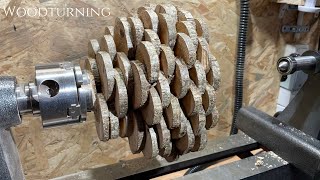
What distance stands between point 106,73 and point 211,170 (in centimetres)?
33

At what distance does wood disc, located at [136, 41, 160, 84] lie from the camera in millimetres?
526

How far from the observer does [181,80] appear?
1.77ft

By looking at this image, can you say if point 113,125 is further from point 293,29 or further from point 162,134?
point 293,29

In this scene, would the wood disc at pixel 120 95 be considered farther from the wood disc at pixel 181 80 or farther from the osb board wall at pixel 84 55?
the osb board wall at pixel 84 55

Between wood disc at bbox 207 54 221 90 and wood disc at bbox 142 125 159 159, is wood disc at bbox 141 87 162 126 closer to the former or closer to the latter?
wood disc at bbox 142 125 159 159

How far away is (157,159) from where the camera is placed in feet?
2.52

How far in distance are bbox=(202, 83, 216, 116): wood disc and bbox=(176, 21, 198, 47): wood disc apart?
0.09 meters

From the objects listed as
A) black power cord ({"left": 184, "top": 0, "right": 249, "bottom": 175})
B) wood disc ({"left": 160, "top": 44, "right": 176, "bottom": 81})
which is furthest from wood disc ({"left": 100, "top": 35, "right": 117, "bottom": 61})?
black power cord ({"left": 184, "top": 0, "right": 249, "bottom": 175})

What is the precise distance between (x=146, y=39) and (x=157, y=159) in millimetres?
343

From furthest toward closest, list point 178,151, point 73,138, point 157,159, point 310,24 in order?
point 310,24, point 73,138, point 157,159, point 178,151

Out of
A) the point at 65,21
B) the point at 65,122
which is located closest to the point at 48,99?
the point at 65,122

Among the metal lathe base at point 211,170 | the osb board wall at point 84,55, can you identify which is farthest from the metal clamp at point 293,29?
the metal lathe base at point 211,170

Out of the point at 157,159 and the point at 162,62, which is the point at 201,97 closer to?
the point at 162,62

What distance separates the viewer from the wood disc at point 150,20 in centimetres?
58
